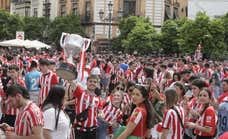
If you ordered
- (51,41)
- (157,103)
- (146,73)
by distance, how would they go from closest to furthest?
(157,103) → (146,73) → (51,41)

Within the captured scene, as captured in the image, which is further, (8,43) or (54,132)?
(8,43)

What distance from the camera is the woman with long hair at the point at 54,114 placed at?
774 cm

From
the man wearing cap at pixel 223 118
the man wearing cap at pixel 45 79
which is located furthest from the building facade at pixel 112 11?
the man wearing cap at pixel 223 118

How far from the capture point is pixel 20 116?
7465 millimetres

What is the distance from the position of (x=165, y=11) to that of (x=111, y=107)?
68774mm

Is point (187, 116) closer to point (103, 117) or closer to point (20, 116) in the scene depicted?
point (103, 117)

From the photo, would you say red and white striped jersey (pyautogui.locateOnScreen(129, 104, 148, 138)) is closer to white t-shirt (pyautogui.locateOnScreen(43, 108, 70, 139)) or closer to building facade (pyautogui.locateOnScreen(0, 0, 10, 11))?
white t-shirt (pyautogui.locateOnScreen(43, 108, 70, 139))

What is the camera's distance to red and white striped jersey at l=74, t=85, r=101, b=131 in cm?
1010

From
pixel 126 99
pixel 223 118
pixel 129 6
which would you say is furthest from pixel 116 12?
pixel 223 118

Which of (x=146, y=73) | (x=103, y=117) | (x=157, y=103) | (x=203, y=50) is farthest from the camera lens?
(x=203, y=50)

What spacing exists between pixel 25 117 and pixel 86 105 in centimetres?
283

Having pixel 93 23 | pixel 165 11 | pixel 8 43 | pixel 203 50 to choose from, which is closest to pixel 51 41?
pixel 93 23

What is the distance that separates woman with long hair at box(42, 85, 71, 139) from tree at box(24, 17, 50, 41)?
66.1 metres

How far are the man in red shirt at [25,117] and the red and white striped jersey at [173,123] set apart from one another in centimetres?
194
